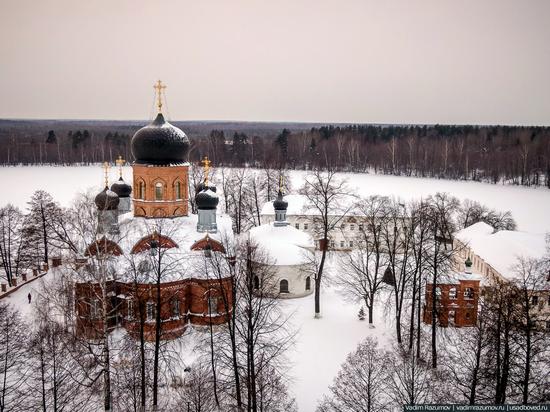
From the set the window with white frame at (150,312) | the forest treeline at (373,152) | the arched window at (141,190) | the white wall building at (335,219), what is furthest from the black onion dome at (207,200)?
the forest treeline at (373,152)

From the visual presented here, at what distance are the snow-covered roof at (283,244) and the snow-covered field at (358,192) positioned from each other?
208 centimetres

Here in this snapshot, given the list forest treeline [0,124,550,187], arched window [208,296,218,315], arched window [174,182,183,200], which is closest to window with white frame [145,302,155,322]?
arched window [208,296,218,315]

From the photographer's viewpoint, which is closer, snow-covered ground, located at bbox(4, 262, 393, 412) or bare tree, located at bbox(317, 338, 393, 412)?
bare tree, located at bbox(317, 338, 393, 412)

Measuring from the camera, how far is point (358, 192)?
2045 inches

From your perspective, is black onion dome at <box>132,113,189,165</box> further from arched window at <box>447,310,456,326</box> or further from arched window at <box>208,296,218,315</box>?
arched window at <box>447,310,456,326</box>

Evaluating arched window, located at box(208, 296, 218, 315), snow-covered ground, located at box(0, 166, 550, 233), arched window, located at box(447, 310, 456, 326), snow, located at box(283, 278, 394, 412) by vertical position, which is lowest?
snow, located at box(283, 278, 394, 412)

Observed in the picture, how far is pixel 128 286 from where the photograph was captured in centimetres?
1941

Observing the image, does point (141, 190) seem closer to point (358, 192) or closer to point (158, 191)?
point (158, 191)

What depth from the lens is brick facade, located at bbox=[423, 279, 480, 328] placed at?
831 inches

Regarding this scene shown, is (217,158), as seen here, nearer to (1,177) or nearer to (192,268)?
(1,177)

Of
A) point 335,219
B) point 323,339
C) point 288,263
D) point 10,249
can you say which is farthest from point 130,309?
point 335,219

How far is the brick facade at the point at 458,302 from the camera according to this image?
69.3ft

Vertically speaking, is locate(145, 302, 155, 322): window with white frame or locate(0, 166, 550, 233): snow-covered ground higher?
locate(0, 166, 550, 233): snow-covered ground

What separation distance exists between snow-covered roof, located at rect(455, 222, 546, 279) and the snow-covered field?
677cm
